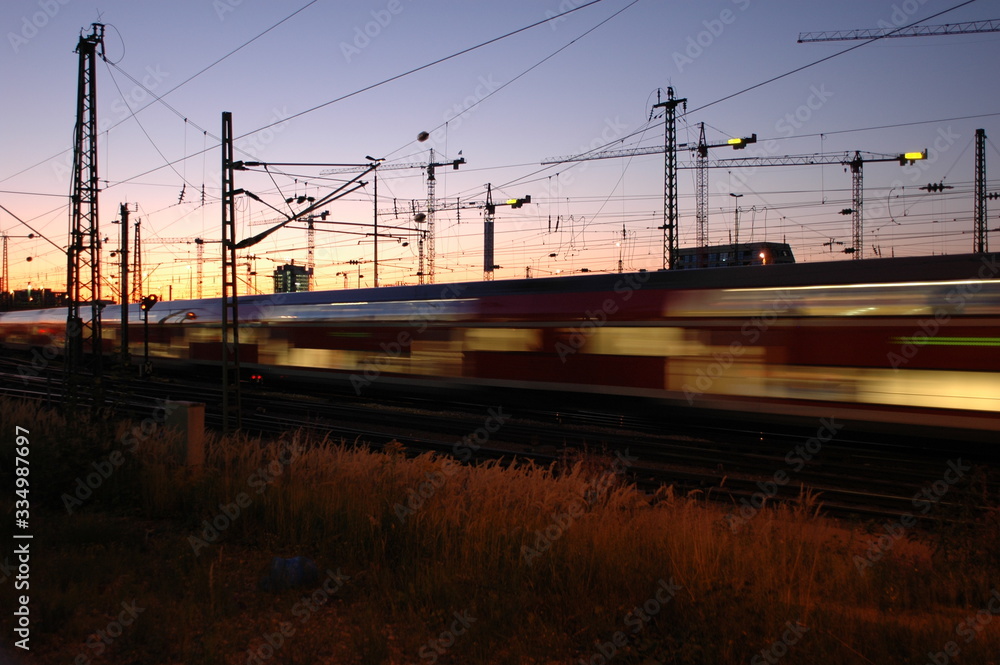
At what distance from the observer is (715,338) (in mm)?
12602

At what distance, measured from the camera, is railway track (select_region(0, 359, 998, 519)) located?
9.73 meters

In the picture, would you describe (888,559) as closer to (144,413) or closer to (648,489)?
(648,489)

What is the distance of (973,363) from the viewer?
9.89 meters

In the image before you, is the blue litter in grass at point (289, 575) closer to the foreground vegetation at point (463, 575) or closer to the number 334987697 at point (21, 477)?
the foreground vegetation at point (463, 575)

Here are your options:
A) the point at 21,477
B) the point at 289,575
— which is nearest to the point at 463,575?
the point at 289,575

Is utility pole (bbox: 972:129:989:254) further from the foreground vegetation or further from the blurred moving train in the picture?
the foreground vegetation

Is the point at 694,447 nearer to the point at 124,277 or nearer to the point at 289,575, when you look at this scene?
the point at 289,575

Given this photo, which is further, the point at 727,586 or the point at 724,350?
the point at 724,350

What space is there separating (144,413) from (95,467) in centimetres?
980

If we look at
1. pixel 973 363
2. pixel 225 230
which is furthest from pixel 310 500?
pixel 973 363

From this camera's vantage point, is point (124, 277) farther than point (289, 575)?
Yes

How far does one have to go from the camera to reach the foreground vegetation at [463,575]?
14.5 ft

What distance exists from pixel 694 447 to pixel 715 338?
2.10 meters

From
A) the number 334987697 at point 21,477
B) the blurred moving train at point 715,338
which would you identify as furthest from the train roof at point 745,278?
the number 334987697 at point 21,477
